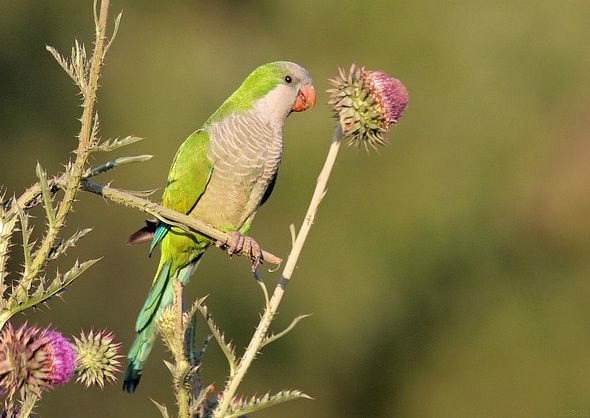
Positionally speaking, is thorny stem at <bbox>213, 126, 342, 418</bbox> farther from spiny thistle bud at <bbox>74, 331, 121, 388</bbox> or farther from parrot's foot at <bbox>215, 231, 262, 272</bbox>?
parrot's foot at <bbox>215, 231, 262, 272</bbox>

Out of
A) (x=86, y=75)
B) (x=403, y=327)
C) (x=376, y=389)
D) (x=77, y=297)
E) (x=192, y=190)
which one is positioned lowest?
(x=86, y=75)

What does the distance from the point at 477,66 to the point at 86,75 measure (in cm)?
687

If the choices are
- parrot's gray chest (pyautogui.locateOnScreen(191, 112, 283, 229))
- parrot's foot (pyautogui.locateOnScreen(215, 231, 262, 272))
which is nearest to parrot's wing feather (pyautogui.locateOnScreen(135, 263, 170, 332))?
parrot's gray chest (pyautogui.locateOnScreen(191, 112, 283, 229))

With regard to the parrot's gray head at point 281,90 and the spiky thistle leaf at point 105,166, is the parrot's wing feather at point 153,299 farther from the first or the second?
the spiky thistle leaf at point 105,166

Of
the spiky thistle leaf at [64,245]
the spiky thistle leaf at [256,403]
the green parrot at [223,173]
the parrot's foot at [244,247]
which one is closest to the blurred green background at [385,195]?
the green parrot at [223,173]

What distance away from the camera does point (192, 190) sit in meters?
2.92

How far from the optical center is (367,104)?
2.22 meters

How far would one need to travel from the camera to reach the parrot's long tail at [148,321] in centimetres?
243

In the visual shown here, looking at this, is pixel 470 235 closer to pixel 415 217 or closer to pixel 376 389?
pixel 415 217

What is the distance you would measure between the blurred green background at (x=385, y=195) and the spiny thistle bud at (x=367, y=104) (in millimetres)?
4517

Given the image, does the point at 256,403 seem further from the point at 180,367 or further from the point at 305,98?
the point at 305,98

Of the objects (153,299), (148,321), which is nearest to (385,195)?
(153,299)

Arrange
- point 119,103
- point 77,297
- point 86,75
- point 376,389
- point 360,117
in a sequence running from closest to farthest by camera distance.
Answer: point 86,75
point 360,117
point 77,297
point 119,103
point 376,389

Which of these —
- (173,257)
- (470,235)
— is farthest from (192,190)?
(470,235)
